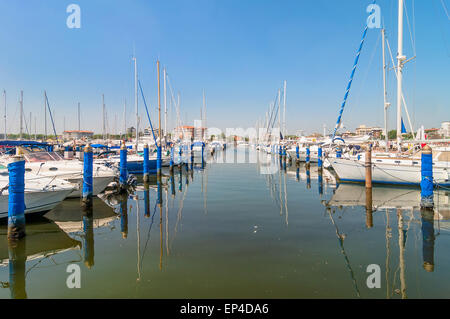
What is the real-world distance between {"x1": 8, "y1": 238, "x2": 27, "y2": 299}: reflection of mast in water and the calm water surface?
23 mm

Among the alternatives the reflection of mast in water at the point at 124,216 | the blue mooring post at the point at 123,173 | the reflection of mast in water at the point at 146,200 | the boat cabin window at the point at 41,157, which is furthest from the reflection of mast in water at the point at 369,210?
the boat cabin window at the point at 41,157

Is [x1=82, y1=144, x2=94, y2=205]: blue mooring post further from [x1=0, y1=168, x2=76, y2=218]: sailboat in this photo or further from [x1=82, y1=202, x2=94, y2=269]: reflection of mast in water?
[x1=0, y1=168, x2=76, y2=218]: sailboat

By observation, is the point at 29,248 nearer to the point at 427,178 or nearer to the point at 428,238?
the point at 428,238

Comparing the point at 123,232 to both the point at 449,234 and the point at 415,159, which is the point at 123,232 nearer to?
the point at 449,234

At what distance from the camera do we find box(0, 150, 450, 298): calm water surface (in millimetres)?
5508

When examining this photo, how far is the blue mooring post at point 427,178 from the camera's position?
417 inches

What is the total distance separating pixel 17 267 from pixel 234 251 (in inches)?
201

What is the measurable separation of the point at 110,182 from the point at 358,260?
12454 millimetres

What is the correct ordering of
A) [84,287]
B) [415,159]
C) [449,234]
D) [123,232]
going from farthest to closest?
[415,159] < [123,232] < [449,234] < [84,287]

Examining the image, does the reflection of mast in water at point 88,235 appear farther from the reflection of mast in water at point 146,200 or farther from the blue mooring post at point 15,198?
the reflection of mast in water at point 146,200

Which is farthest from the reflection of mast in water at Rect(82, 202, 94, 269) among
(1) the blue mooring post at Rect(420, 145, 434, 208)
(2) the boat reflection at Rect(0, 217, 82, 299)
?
(1) the blue mooring post at Rect(420, 145, 434, 208)

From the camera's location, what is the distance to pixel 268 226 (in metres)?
9.57

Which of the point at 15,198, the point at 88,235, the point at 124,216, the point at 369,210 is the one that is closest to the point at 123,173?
the point at 124,216
